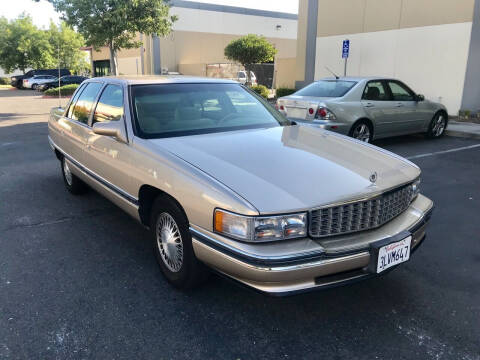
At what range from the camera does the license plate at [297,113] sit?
794 cm

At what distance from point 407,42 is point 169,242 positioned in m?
14.1

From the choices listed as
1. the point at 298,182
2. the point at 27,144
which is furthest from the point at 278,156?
the point at 27,144

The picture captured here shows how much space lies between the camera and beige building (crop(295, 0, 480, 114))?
42.8 feet

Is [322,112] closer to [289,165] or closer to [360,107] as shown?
[360,107]

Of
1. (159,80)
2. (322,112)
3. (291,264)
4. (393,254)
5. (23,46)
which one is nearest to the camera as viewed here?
(291,264)

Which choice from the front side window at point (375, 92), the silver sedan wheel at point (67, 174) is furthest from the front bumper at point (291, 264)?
the front side window at point (375, 92)

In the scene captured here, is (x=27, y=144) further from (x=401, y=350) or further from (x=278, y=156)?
(x=401, y=350)

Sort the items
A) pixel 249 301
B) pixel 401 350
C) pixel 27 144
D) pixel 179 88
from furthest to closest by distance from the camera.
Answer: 1. pixel 27 144
2. pixel 179 88
3. pixel 249 301
4. pixel 401 350

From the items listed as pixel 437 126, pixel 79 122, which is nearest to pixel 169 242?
pixel 79 122

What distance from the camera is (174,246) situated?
3.07 m

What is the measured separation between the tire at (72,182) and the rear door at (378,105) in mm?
5480

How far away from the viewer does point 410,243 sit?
281 centimetres

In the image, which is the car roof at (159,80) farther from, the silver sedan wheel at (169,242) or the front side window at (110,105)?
the silver sedan wheel at (169,242)

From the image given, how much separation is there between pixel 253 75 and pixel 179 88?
2345 cm
